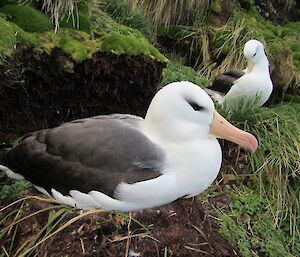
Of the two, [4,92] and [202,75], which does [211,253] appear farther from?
[202,75]

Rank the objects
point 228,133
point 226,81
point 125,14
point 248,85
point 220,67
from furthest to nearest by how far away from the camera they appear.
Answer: point 220,67 → point 125,14 → point 226,81 → point 248,85 → point 228,133

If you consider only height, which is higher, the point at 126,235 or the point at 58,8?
the point at 58,8

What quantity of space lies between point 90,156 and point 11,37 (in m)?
0.97

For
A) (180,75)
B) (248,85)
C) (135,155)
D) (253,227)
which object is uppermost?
(135,155)

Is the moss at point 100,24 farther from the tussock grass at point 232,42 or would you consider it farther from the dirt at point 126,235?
the tussock grass at point 232,42

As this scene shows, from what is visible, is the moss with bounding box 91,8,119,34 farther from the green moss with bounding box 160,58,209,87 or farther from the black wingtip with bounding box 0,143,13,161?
the black wingtip with bounding box 0,143,13,161

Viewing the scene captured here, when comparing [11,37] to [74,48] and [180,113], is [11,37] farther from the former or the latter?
[180,113]

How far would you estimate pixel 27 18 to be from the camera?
380cm

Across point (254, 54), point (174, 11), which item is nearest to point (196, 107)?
point (254, 54)

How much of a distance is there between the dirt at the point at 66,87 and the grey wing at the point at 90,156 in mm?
486

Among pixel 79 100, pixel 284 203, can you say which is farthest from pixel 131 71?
pixel 284 203

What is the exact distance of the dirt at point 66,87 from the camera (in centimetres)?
365

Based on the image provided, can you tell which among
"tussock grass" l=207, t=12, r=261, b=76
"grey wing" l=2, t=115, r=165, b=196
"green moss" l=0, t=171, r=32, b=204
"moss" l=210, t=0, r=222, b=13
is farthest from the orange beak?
"moss" l=210, t=0, r=222, b=13

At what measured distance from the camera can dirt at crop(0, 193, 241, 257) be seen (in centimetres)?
300
